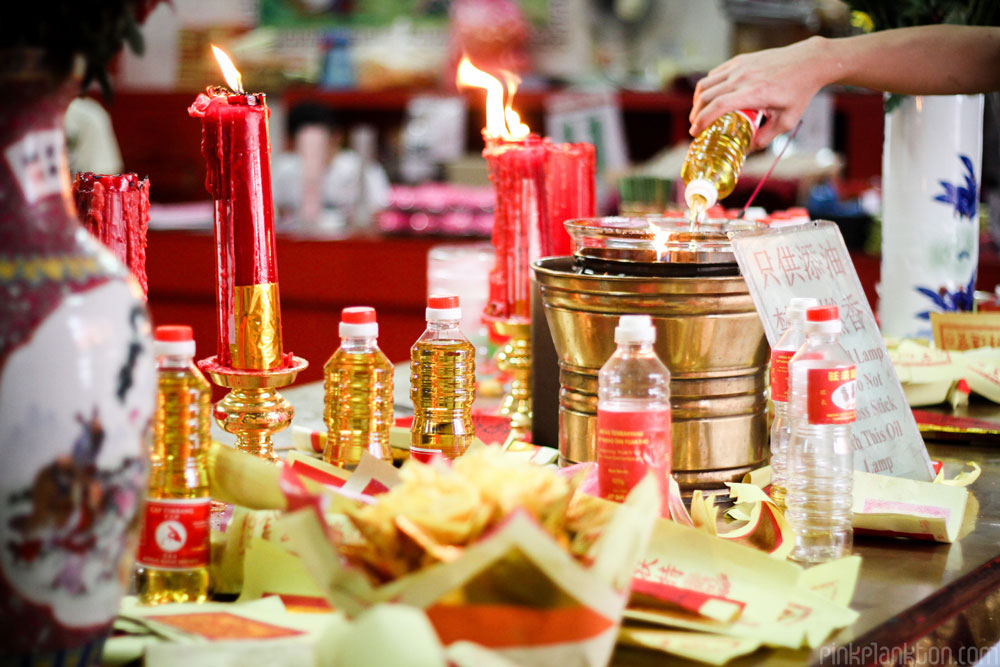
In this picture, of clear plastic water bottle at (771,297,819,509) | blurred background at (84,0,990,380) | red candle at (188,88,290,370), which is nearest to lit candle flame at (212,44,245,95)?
red candle at (188,88,290,370)

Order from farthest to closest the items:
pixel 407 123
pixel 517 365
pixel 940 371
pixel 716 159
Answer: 1. pixel 407 123
2. pixel 940 371
3. pixel 517 365
4. pixel 716 159

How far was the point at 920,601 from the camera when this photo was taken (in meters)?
1.03

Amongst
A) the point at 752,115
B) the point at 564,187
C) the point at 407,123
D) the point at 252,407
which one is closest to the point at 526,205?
the point at 564,187

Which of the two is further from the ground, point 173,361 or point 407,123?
point 407,123

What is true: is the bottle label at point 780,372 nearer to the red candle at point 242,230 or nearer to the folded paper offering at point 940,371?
the red candle at point 242,230

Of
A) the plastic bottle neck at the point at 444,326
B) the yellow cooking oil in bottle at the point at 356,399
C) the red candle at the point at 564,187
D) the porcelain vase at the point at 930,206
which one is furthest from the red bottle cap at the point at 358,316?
the porcelain vase at the point at 930,206

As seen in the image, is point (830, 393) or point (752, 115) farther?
point (752, 115)

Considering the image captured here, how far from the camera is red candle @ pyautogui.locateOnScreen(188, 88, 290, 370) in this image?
50.4 inches

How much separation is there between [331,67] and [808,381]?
5377mm

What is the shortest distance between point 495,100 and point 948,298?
1.11 m

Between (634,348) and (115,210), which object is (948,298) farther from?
(115,210)

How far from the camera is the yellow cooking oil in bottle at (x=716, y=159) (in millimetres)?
1403

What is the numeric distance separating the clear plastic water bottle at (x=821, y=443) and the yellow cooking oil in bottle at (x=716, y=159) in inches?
11.1

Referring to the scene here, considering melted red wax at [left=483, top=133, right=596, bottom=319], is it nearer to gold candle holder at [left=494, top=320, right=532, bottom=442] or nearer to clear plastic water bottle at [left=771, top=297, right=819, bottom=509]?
gold candle holder at [left=494, top=320, right=532, bottom=442]
